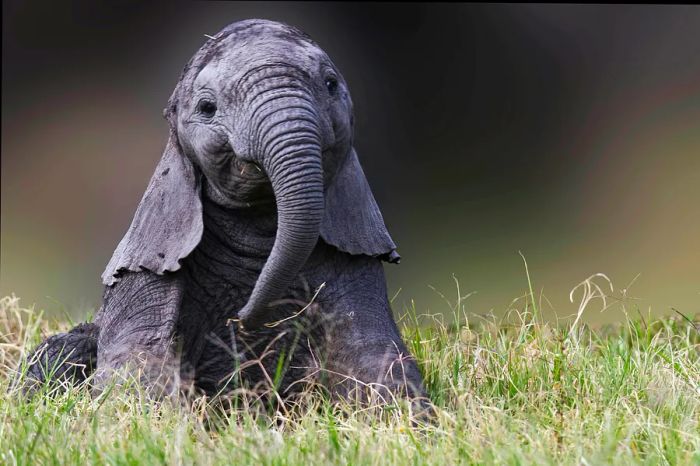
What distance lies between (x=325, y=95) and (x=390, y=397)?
1048mm

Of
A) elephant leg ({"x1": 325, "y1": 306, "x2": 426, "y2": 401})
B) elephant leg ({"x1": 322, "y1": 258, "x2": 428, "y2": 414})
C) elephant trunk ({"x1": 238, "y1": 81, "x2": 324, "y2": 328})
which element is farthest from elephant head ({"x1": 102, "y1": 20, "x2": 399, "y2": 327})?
elephant leg ({"x1": 325, "y1": 306, "x2": 426, "y2": 401})

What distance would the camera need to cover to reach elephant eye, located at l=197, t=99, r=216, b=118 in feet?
14.7

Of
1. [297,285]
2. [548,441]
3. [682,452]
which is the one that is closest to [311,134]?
[297,285]

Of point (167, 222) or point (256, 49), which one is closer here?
point (256, 49)

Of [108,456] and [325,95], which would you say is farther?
[325,95]

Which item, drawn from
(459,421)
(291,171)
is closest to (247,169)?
(291,171)

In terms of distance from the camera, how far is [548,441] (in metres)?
3.88

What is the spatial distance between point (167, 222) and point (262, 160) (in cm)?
64

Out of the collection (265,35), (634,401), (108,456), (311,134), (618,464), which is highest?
(265,35)

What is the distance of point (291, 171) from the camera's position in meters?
4.18

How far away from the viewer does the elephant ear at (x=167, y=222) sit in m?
4.67

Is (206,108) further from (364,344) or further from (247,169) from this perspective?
(364,344)

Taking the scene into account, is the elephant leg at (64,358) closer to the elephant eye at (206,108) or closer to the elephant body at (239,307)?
the elephant body at (239,307)

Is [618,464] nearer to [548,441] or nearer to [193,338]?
[548,441]
